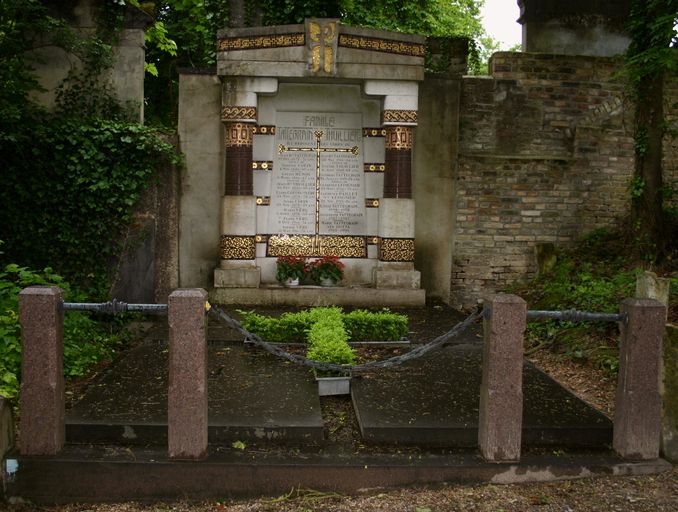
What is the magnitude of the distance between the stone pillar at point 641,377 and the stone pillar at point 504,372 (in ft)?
2.58

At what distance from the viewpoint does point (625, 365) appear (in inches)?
182

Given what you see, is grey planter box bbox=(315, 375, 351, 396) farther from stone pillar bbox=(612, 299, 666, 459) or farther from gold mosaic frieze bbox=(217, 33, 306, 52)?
gold mosaic frieze bbox=(217, 33, 306, 52)

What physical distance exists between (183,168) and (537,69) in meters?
6.23

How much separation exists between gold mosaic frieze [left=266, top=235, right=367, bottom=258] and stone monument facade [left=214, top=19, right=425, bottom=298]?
0.6 inches

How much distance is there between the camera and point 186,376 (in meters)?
4.39

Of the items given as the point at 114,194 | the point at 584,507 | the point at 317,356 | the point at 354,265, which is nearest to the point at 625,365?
the point at 584,507

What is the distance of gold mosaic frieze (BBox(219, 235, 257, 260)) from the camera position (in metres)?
9.80

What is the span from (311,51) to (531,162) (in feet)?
14.1

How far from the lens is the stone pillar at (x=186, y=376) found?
4383 mm

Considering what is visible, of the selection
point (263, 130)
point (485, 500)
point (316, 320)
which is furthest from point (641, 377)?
point (263, 130)

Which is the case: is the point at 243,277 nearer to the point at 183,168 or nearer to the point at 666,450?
the point at 183,168

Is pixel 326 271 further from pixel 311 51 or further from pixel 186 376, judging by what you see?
pixel 186 376

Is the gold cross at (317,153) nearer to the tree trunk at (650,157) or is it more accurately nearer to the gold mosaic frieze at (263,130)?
the gold mosaic frieze at (263,130)

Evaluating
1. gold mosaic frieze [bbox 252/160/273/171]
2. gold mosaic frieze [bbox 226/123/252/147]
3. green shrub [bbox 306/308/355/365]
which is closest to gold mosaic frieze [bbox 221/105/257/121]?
gold mosaic frieze [bbox 226/123/252/147]
